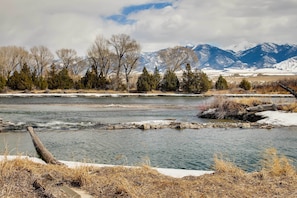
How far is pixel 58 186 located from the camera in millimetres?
6762

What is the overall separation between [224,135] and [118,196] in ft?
41.9

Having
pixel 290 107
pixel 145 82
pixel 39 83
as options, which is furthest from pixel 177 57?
pixel 290 107

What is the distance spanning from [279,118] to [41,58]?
242ft

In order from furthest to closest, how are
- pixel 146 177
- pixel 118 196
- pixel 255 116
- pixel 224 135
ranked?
pixel 255 116 → pixel 224 135 → pixel 146 177 → pixel 118 196

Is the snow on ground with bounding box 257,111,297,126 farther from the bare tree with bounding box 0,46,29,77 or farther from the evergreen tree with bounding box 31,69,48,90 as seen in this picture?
the bare tree with bounding box 0,46,29,77

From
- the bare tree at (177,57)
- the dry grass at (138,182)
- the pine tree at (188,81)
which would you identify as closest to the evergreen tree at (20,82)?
the pine tree at (188,81)

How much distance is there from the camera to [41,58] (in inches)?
3460

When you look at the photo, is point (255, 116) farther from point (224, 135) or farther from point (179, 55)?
point (179, 55)

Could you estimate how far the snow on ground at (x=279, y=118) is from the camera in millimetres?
21845

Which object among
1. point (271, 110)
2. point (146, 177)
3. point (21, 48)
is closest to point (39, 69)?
point (21, 48)

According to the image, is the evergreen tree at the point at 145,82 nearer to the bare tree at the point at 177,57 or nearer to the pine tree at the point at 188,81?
the pine tree at the point at 188,81

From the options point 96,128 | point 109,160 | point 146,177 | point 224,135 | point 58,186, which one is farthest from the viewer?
point 96,128

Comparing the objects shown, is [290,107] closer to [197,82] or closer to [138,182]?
[138,182]

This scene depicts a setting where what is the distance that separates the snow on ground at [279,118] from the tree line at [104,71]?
1544 inches
